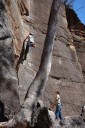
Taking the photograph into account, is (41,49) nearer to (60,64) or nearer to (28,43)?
(60,64)

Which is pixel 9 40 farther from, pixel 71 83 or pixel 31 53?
pixel 71 83

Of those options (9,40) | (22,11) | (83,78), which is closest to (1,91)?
(9,40)

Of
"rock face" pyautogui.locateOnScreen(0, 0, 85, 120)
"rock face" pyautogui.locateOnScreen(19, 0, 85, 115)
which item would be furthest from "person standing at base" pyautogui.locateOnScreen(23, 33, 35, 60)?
"rock face" pyautogui.locateOnScreen(19, 0, 85, 115)

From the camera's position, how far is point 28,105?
10.6 metres

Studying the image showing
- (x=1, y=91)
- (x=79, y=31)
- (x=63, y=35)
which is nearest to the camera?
(x=1, y=91)

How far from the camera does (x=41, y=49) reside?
62.5 ft

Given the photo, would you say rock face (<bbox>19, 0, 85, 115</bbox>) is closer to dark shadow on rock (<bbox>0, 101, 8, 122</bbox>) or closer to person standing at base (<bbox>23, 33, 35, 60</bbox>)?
person standing at base (<bbox>23, 33, 35, 60</bbox>)

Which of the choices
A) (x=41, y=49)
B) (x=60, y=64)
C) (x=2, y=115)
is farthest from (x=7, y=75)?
(x=60, y=64)

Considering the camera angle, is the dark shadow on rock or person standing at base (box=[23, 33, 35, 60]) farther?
person standing at base (box=[23, 33, 35, 60])

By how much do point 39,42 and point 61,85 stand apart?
2224mm

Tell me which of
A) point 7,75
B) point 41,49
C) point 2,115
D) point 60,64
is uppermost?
point 41,49

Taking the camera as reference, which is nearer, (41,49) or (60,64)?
(41,49)

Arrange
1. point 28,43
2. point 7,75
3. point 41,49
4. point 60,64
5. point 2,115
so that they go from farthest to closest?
point 60,64 < point 41,49 < point 28,43 < point 7,75 < point 2,115

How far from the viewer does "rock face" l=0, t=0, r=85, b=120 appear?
15.6 meters
